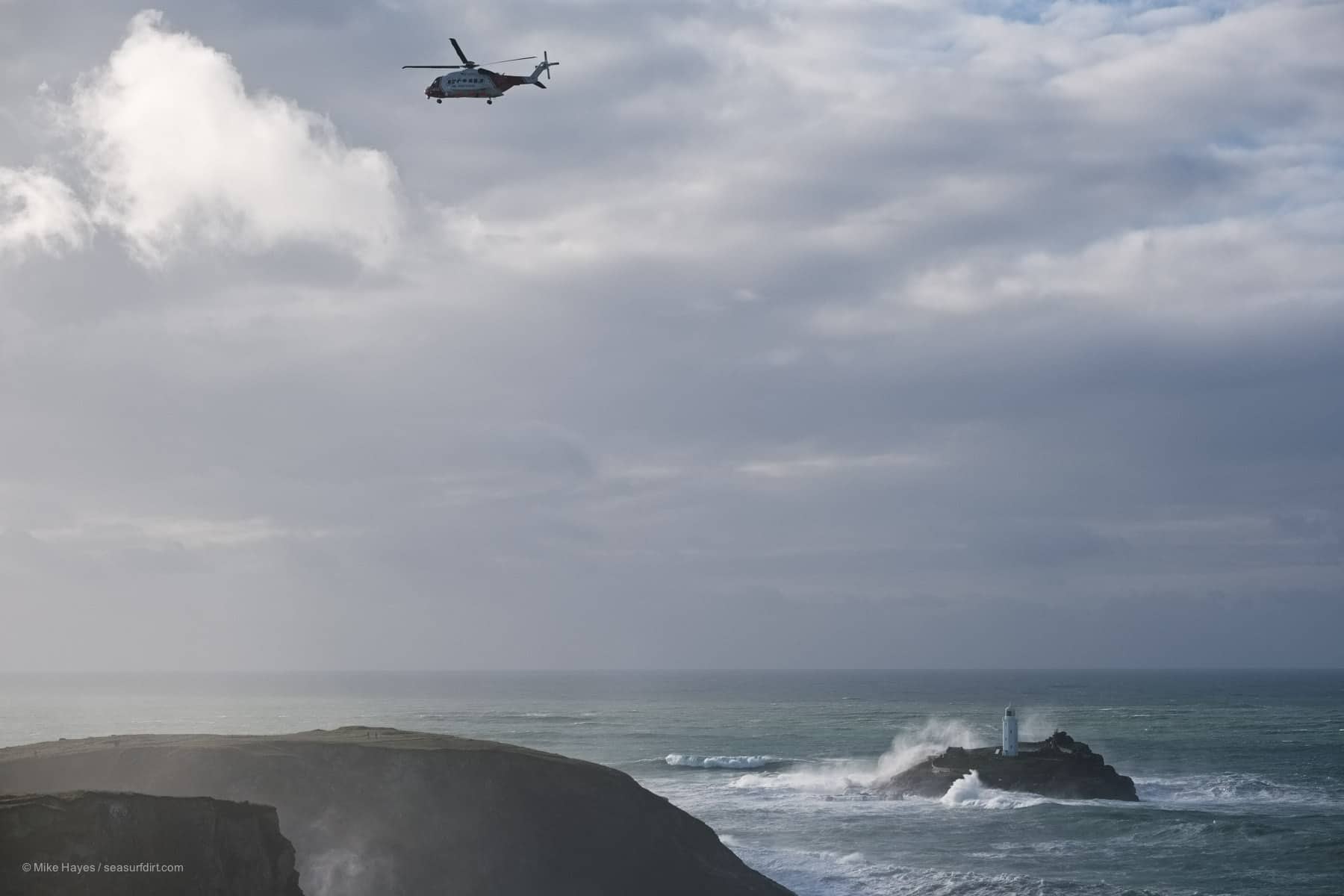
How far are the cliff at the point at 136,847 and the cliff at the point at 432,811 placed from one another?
516 centimetres

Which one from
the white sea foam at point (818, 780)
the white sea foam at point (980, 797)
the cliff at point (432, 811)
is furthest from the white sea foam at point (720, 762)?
the cliff at point (432, 811)

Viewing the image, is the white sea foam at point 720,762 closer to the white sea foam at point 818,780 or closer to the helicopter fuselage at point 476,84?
the white sea foam at point 818,780

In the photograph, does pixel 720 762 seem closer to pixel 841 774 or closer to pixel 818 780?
pixel 841 774

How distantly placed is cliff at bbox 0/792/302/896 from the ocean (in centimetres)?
1881

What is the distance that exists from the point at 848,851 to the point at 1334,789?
37178 millimetres

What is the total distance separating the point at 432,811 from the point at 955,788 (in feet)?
108

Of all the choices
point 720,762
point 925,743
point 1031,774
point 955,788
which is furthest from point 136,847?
point 925,743

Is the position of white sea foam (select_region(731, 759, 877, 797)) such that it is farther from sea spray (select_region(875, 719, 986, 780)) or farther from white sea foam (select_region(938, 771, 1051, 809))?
white sea foam (select_region(938, 771, 1051, 809))

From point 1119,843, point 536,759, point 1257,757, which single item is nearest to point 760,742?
point 1257,757

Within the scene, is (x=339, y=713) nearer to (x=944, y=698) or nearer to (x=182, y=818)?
(x=944, y=698)

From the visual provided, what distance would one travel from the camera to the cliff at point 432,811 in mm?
32594

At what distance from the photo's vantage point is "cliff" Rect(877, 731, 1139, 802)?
195 feet

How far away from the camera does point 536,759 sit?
120 feet

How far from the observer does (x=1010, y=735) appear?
62625mm
